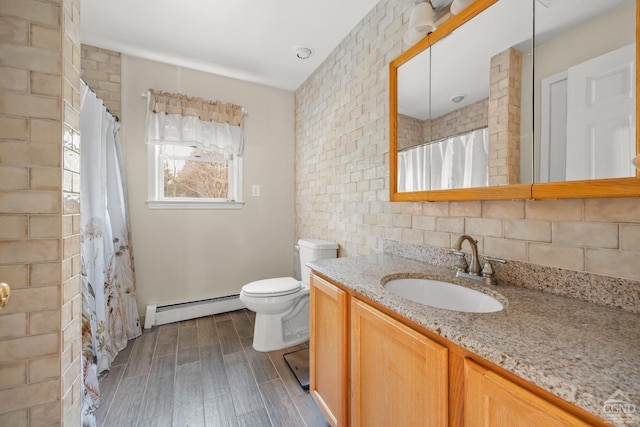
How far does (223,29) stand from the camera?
1.91 m

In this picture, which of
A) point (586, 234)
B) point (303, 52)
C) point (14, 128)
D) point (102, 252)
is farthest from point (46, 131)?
point (303, 52)

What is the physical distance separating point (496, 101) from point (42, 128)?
5.39 ft

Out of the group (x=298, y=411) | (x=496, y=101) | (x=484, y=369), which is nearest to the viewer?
(x=484, y=369)

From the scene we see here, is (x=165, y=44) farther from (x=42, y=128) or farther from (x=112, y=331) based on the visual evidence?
(x=112, y=331)

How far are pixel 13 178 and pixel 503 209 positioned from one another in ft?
5.75

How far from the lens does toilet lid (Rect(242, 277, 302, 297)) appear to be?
73.6 inches

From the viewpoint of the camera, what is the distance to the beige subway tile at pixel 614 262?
0.73 m

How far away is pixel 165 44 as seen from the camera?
2.09 m

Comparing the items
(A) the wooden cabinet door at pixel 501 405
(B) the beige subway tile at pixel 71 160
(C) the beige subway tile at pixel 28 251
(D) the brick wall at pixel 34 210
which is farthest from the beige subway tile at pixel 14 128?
(A) the wooden cabinet door at pixel 501 405

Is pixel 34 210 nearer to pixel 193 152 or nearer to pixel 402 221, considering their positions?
pixel 402 221

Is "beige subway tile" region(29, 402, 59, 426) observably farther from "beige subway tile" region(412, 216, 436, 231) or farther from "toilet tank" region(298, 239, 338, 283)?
"beige subway tile" region(412, 216, 436, 231)

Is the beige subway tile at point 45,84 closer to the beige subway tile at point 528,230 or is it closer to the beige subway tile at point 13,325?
the beige subway tile at point 13,325

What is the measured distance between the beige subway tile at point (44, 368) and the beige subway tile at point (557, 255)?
Result: 173 centimetres

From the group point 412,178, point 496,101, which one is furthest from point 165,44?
point 496,101
